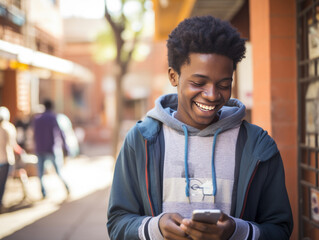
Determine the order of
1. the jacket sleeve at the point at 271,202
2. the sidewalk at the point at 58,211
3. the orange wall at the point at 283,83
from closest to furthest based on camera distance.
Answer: the jacket sleeve at the point at 271,202 → the orange wall at the point at 283,83 → the sidewalk at the point at 58,211

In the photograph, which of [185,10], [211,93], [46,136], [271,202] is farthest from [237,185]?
[46,136]

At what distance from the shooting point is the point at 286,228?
5.09ft

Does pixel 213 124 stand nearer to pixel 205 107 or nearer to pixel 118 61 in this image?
pixel 205 107

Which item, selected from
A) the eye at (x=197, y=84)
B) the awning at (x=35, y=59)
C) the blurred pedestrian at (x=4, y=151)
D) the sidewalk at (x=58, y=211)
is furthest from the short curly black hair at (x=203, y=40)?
the awning at (x=35, y=59)

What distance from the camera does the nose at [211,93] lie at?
5.07ft

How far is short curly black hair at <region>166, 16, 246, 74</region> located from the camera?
1.56 m

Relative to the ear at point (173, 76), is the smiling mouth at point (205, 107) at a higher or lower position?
lower

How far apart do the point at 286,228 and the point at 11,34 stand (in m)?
12.9

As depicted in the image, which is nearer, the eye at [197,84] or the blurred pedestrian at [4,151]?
the eye at [197,84]

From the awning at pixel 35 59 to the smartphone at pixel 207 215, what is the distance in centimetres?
692

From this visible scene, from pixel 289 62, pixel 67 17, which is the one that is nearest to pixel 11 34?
pixel 289 62

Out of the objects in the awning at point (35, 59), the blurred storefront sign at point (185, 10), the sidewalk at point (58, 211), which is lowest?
the sidewalk at point (58, 211)

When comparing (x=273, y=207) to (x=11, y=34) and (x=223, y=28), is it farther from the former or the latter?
(x=11, y=34)

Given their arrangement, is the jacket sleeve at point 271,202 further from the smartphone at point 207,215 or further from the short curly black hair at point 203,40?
the short curly black hair at point 203,40
